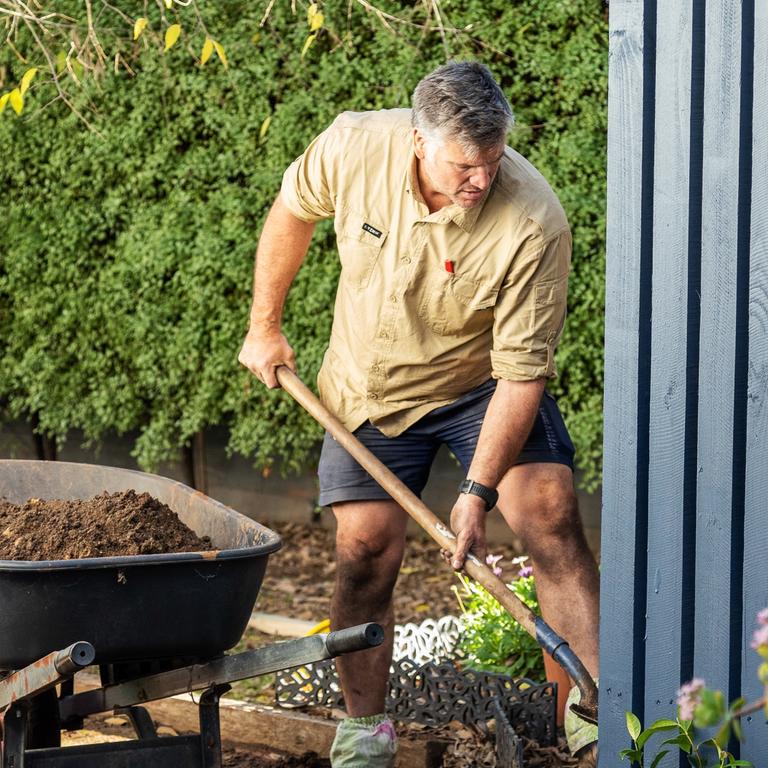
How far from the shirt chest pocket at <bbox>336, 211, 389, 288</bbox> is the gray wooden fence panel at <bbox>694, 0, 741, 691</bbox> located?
1219mm

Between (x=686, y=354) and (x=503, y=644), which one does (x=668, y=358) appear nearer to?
(x=686, y=354)

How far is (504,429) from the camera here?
10.5 ft

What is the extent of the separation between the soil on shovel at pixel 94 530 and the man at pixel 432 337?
0.66 meters

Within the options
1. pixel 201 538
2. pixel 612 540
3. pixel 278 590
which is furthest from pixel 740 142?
pixel 278 590

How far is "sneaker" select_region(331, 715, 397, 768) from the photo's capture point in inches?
137

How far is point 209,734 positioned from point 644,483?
1191mm

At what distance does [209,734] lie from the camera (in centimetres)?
285

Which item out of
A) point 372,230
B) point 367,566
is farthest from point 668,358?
point 367,566

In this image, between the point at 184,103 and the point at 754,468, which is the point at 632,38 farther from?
the point at 184,103

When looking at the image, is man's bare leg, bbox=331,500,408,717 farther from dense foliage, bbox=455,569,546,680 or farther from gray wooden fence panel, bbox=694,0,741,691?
gray wooden fence panel, bbox=694,0,741,691

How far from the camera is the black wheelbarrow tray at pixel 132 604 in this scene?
2.63m

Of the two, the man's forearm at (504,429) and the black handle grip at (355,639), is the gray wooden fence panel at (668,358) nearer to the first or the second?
the black handle grip at (355,639)

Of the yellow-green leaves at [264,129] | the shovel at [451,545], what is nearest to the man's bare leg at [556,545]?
the shovel at [451,545]

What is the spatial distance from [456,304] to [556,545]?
29.5 inches
